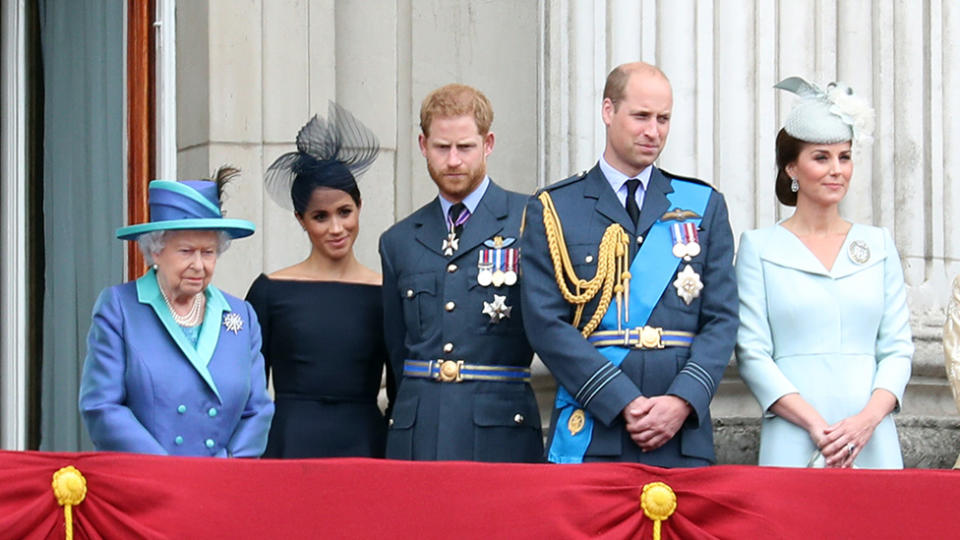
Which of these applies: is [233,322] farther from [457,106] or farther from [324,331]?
[457,106]

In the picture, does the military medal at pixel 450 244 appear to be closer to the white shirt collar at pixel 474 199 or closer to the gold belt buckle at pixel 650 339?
the white shirt collar at pixel 474 199

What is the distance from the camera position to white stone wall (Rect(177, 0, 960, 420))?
6430mm

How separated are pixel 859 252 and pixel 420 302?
1240 mm

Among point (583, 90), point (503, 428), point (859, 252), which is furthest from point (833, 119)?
point (583, 90)

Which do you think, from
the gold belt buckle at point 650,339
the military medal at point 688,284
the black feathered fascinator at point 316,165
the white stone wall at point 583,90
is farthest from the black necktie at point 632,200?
the white stone wall at point 583,90

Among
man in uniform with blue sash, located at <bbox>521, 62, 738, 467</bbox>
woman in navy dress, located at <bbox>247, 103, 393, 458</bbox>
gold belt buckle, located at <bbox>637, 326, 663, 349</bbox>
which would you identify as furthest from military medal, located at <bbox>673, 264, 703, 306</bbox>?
woman in navy dress, located at <bbox>247, 103, 393, 458</bbox>

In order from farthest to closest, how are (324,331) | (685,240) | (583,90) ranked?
1. (583,90)
2. (324,331)
3. (685,240)

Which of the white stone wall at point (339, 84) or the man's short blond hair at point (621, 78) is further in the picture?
the white stone wall at point (339, 84)

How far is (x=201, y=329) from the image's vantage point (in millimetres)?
5027

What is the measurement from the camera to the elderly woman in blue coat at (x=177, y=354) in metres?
4.85

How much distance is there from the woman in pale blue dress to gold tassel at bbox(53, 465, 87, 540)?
1841 mm

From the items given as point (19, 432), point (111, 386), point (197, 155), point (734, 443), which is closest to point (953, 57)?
point (734, 443)

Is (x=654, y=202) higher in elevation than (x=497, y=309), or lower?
higher

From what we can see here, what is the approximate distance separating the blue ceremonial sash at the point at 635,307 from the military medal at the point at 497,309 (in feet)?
1.19
